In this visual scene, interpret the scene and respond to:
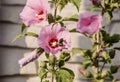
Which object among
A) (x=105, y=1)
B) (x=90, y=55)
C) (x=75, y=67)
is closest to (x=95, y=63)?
(x=90, y=55)

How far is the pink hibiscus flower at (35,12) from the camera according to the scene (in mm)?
1711

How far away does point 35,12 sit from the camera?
69.9 inches

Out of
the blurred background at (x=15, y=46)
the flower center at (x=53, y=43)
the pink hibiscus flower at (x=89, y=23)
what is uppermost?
the pink hibiscus flower at (x=89, y=23)

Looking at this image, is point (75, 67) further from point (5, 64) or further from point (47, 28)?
point (47, 28)

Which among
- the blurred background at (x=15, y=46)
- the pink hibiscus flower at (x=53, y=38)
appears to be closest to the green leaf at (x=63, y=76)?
the pink hibiscus flower at (x=53, y=38)

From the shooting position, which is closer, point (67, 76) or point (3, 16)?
point (67, 76)

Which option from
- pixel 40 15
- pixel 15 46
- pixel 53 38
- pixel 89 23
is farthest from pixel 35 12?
pixel 15 46

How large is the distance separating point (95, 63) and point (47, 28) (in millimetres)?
344

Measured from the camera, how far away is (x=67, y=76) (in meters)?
1.84

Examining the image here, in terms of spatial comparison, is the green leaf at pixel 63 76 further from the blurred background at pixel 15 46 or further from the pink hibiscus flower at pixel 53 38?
the blurred background at pixel 15 46

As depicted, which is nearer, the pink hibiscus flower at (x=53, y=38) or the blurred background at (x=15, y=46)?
the pink hibiscus flower at (x=53, y=38)

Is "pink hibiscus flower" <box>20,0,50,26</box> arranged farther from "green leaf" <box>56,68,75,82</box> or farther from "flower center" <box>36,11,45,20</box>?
"green leaf" <box>56,68,75,82</box>

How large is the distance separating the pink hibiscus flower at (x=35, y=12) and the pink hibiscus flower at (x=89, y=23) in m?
0.16

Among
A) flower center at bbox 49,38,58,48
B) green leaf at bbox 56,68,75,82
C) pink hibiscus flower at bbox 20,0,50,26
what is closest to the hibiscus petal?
pink hibiscus flower at bbox 20,0,50,26
